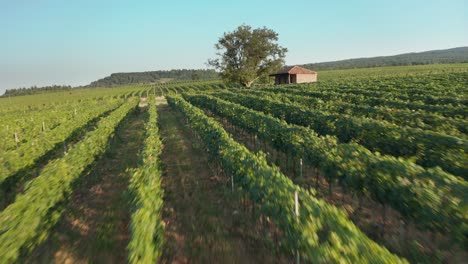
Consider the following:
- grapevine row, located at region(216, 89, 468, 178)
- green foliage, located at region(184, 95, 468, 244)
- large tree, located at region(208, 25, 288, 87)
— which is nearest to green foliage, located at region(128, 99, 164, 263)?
green foliage, located at region(184, 95, 468, 244)

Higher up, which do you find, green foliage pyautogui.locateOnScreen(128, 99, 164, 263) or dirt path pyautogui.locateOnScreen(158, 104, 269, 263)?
green foliage pyautogui.locateOnScreen(128, 99, 164, 263)

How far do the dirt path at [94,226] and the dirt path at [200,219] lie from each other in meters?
1.20

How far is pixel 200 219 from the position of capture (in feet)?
24.7

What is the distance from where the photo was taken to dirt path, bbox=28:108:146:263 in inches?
247

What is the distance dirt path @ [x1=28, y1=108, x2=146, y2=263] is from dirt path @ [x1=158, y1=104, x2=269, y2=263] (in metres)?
1.20

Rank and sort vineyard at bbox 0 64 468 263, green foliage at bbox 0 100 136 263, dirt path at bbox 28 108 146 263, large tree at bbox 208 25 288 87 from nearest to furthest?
1. vineyard at bbox 0 64 468 263
2. green foliage at bbox 0 100 136 263
3. dirt path at bbox 28 108 146 263
4. large tree at bbox 208 25 288 87

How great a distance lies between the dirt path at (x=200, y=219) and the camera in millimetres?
6008

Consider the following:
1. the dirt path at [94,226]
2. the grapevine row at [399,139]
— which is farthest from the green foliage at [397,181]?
the dirt path at [94,226]

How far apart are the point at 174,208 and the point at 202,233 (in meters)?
1.73

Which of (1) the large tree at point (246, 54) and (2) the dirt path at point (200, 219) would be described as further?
(1) the large tree at point (246, 54)

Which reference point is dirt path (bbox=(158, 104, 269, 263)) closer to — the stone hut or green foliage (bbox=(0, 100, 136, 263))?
green foliage (bbox=(0, 100, 136, 263))

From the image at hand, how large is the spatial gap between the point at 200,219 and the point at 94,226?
9.25ft

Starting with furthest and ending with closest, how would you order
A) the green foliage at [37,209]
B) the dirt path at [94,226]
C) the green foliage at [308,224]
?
the dirt path at [94,226] < the green foliage at [37,209] < the green foliage at [308,224]

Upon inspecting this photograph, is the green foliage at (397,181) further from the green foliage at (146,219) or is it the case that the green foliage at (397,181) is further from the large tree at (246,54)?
the large tree at (246,54)
